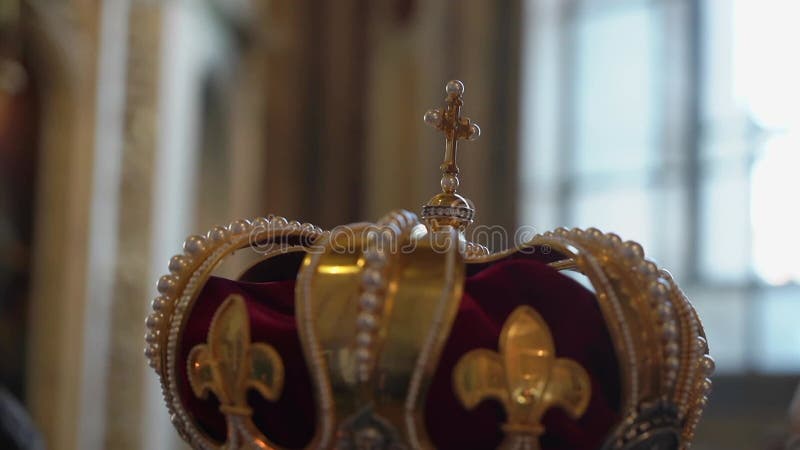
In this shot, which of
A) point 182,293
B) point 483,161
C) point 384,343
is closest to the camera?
point 384,343

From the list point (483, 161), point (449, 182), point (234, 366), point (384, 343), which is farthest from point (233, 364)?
point (483, 161)

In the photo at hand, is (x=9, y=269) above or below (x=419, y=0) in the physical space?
below

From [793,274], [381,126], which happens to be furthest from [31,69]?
[793,274]

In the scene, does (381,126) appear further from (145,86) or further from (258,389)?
(258,389)

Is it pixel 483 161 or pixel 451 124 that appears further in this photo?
pixel 483 161

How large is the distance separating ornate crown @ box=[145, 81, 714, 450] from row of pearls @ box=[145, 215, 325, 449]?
0.04 ft

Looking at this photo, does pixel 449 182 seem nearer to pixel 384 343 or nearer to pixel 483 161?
pixel 384 343

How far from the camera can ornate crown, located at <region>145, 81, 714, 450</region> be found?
0.57 meters

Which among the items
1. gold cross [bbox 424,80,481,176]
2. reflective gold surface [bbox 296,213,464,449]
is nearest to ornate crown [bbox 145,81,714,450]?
reflective gold surface [bbox 296,213,464,449]

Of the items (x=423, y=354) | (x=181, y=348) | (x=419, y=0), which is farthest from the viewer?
(x=419, y=0)

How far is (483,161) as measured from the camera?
2.79 m

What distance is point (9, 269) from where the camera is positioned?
2.52m

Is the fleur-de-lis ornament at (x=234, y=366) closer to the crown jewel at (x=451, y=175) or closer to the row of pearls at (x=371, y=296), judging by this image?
the row of pearls at (x=371, y=296)

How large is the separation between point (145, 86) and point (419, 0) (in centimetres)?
95
